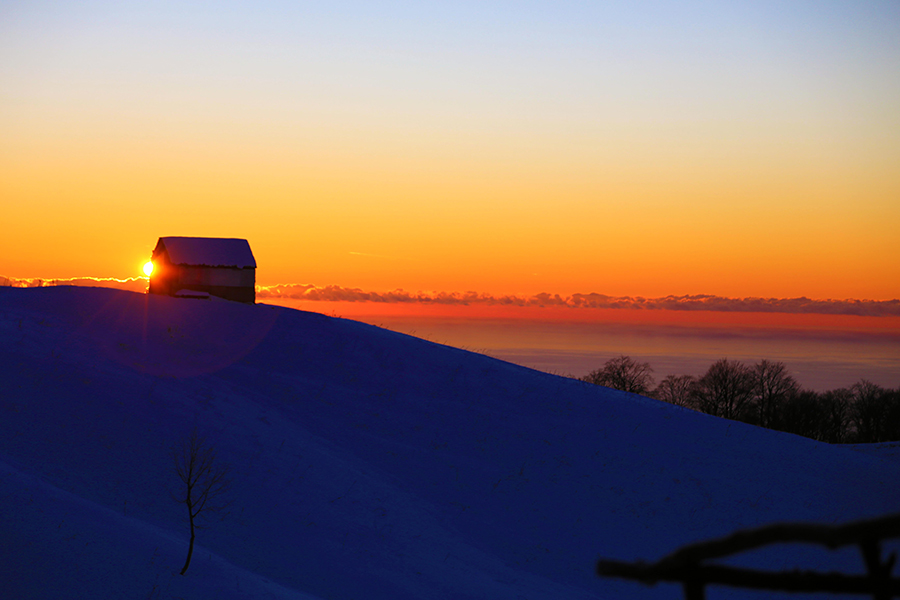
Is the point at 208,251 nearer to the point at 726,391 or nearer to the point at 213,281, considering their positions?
the point at 213,281

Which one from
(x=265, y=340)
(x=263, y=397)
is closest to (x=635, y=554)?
(x=263, y=397)

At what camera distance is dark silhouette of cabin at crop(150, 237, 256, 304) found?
48.0 metres

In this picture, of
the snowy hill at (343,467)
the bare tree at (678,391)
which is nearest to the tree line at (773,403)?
the bare tree at (678,391)

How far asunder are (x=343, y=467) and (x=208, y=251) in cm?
3023

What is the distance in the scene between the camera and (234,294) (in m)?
48.6

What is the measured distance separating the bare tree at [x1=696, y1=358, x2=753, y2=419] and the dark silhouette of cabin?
5600cm

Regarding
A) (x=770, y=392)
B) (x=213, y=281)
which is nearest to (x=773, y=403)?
(x=770, y=392)

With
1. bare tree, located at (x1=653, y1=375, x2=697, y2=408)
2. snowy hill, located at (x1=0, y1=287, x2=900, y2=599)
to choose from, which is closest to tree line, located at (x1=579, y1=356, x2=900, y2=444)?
bare tree, located at (x1=653, y1=375, x2=697, y2=408)

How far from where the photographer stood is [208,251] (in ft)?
162

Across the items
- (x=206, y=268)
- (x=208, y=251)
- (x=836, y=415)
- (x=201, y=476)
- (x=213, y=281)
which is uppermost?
(x=208, y=251)

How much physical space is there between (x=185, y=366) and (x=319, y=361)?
21.6 feet

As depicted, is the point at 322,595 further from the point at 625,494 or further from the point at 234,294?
the point at 234,294

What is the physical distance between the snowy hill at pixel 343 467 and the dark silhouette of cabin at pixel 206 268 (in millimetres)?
10586

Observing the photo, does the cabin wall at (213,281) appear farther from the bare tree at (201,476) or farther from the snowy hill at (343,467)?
the bare tree at (201,476)
